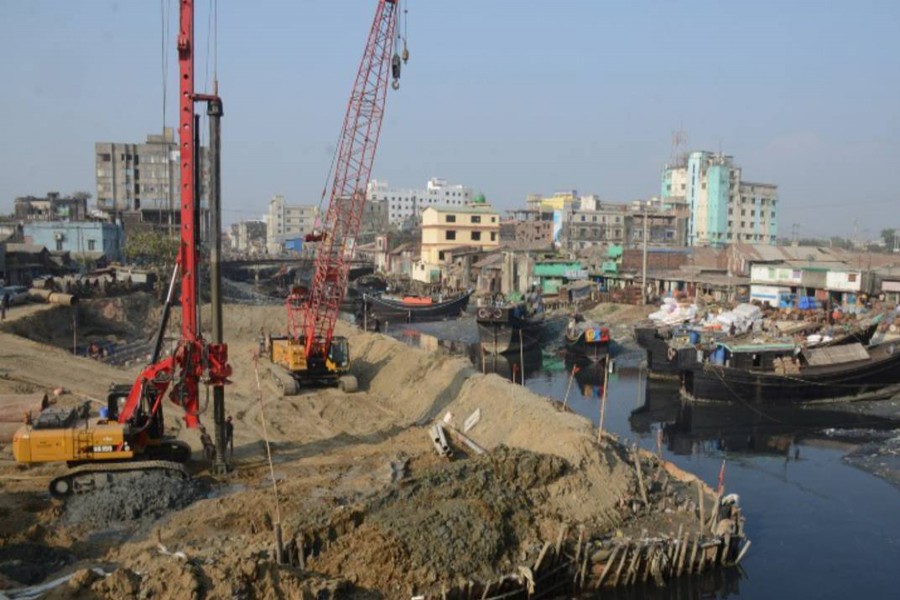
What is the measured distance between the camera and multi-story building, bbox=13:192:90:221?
72.9 meters

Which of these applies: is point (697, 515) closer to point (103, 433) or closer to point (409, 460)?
point (409, 460)

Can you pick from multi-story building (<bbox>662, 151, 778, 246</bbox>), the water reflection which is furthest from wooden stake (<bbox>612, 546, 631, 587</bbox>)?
multi-story building (<bbox>662, 151, 778, 246</bbox>)

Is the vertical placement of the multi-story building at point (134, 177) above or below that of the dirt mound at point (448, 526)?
above

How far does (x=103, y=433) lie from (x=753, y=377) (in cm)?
2405

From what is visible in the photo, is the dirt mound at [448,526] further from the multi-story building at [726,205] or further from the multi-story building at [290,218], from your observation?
the multi-story building at [290,218]

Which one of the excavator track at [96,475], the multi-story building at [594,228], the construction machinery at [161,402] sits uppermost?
the multi-story building at [594,228]

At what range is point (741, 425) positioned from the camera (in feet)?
89.1

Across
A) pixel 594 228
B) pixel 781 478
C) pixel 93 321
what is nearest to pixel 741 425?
pixel 781 478

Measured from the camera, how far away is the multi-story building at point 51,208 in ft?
239

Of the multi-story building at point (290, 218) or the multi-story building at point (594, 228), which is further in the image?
the multi-story building at point (290, 218)

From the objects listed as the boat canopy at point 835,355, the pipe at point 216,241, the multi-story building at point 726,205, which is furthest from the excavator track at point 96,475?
the multi-story building at point 726,205

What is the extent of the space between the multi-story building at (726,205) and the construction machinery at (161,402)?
3147 inches

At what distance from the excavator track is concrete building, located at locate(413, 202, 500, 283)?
60.9 meters

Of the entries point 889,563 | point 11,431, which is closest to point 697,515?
point 889,563
